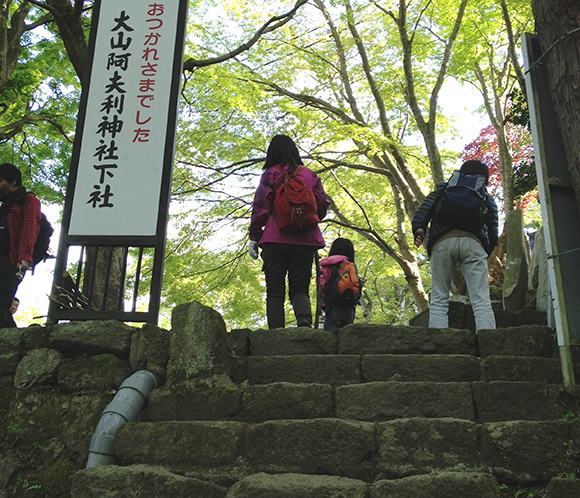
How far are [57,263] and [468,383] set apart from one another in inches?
133

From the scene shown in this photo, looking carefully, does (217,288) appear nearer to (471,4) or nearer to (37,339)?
(471,4)

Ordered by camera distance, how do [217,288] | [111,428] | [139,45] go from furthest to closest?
[217,288], [139,45], [111,428]

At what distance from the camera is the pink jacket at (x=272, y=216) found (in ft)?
15.9

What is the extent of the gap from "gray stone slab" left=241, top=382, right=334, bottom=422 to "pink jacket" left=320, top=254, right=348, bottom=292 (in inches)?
120

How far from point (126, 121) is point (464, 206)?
3041 millimetres

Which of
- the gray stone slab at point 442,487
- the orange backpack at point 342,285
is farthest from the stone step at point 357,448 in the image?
the orange backpack at point 342,285

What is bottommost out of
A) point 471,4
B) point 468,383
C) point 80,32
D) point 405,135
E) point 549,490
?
point 549,490

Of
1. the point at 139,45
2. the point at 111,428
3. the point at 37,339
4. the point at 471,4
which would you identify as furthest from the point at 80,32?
the point at 471,4

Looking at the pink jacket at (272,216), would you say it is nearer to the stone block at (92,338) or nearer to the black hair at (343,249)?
the stone block at (92,338)

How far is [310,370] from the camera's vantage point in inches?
153

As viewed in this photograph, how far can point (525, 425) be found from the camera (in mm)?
3102

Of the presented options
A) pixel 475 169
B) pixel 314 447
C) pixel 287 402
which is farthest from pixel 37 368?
pixel 475 169

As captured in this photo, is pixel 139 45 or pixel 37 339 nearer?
pixel 37 339

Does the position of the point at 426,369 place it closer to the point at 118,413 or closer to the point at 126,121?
the point at 118,413
